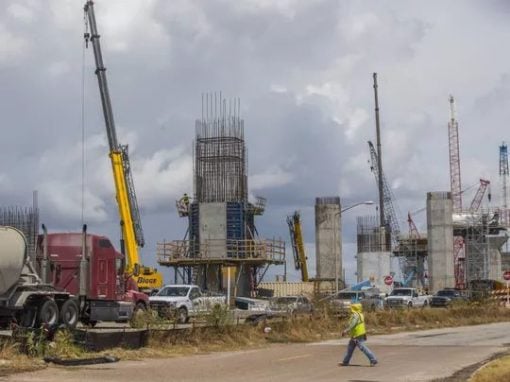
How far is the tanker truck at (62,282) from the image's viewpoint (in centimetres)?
2320

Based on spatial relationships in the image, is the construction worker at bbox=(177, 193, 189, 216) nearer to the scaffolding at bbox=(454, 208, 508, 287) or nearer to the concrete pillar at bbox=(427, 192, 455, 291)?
the concrete pillar at bbox=(427, 192, 455, 291)

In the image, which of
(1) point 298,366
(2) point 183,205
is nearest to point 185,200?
(2) point 183,205

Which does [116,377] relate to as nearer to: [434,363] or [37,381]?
[37,381]

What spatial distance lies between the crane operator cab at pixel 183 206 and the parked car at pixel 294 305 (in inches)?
1351

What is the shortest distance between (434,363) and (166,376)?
7219 mm

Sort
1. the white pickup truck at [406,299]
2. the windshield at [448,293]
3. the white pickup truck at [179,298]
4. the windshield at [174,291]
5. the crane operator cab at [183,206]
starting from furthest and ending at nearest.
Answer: the crane operator cab at [183,206]
the windshield at [448,293]
the white pickup truck at [406,299]
the windshield at [174,291]
the white pickup truck at [179,298]

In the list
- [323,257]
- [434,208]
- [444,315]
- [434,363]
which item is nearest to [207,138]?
[323,257]

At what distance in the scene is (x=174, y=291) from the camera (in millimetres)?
38844

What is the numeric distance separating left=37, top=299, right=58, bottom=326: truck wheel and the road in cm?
435

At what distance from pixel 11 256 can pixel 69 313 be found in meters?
3.38

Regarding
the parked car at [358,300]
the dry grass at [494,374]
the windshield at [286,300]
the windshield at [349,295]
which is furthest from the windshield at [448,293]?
the dry grass at [494,374]

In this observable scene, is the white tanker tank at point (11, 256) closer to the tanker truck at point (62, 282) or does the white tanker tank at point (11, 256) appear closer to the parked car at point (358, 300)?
the tanker truck at point (62, 282)

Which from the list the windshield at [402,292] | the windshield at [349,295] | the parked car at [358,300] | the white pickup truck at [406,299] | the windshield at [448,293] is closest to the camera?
the parked car at [358,300]

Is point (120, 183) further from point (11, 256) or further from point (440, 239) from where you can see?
point (440, 239)
